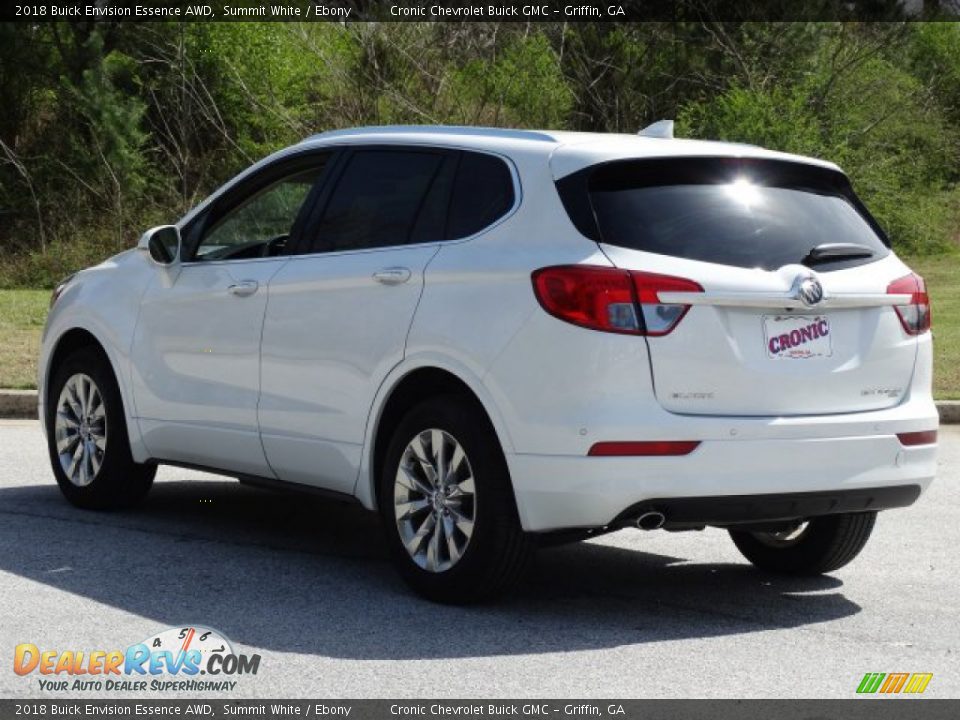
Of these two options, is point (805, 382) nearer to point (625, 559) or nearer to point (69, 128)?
point (625, 559)

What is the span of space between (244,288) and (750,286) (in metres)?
2.48

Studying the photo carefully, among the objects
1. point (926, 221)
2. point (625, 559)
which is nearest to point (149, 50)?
point (926, 221)

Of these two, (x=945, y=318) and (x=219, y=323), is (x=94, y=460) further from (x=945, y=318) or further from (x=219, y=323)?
(x=945, y=318)

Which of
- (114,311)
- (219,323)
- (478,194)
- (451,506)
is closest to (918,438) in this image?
(451,506)

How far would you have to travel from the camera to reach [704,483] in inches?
239

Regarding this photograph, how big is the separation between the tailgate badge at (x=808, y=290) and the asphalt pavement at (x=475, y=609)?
120cm

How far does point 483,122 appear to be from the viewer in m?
32.9

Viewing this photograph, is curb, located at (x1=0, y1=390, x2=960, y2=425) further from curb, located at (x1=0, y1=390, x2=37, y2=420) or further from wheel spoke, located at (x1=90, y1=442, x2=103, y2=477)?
wheel spoke, located at (x1=90, y1=442, x2=103, y2=477)

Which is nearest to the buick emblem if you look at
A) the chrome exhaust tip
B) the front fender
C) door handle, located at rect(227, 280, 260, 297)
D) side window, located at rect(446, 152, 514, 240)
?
the chrome exhaust tip

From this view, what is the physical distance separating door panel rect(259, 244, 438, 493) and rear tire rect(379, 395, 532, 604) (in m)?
0.27

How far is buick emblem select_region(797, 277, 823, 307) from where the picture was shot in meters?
6.25

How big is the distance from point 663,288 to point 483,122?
27129 millimetres

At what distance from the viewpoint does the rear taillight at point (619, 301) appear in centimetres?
606
